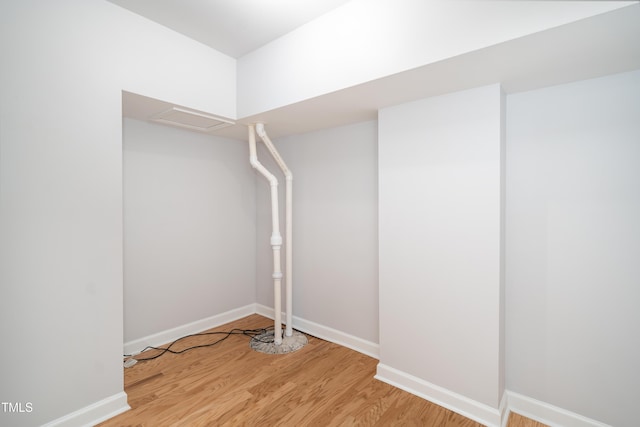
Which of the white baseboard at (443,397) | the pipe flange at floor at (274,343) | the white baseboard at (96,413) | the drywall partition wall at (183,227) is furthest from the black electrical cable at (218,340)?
the white baseboard at (443,397)

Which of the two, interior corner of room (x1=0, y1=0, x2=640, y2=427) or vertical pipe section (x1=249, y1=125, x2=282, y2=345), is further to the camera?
vertical pipe section (x1=249, y1=125, x2=282, y2=345)

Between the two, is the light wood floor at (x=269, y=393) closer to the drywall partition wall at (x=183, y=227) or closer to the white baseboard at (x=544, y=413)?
the white baseboard at (x=544, y=413)

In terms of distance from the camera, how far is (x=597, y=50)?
1493 mm

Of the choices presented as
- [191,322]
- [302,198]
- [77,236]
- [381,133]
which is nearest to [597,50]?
[381,133]

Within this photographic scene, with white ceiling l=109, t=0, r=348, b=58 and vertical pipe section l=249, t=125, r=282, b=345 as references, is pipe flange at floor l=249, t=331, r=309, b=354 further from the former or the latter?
white ceiling l=109, t=0, r=348, b=58

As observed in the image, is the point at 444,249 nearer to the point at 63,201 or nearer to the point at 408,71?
the point at 408,71

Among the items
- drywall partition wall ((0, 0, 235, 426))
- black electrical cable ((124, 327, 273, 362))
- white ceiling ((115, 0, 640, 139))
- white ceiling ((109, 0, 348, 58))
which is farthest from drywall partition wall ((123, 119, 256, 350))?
white ceiling ((109, 0, 348, 58))

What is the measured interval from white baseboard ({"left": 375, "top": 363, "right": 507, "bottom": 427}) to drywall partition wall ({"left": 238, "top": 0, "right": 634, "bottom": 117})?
6.56ft

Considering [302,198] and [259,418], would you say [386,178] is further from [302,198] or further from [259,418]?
[259,418]

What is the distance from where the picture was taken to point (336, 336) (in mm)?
3006

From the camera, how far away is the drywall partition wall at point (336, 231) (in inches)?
110

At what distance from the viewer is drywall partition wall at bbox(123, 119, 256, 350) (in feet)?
9.21

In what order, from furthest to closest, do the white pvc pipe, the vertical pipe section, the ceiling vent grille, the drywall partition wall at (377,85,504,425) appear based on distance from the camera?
1. the white pvc pipe
2. the vertical pipe section
3. the ceiling vent grille
4. the drywall partition wall at (377,85,504,425)

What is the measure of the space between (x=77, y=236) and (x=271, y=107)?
1.55m
